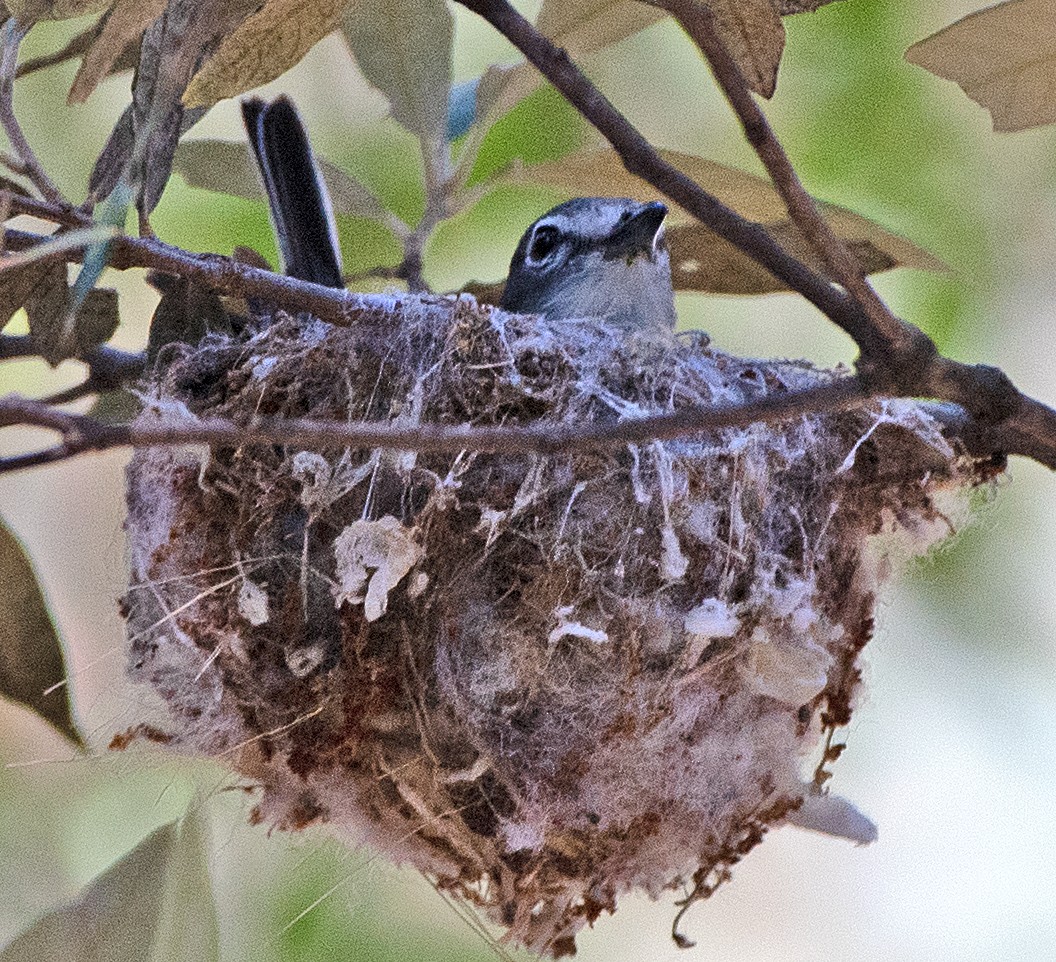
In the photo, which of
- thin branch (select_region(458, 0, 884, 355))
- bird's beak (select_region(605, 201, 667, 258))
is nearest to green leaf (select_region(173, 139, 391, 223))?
bird's beak (select_region(605, 201, 667, 258))

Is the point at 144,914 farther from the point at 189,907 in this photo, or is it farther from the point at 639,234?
the point at 639,234

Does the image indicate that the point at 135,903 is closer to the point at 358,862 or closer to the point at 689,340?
the point at 358,862

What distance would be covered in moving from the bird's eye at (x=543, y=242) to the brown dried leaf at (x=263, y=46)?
95 cm

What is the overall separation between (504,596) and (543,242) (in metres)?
0.86

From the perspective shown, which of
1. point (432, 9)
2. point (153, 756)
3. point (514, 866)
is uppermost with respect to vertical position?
point (432, 9)

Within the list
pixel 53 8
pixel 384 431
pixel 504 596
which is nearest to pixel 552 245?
pixel 504 596

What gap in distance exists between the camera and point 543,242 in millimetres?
2236

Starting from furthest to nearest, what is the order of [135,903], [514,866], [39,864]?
[39,864] → [135,903] → [514,866]

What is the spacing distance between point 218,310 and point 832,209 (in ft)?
2.73

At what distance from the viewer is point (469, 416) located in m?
1.59

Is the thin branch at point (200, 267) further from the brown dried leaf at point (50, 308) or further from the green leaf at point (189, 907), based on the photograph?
the green leaf at point (189, 907)

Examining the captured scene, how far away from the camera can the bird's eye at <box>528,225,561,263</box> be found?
2209mm

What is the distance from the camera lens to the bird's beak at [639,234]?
189 centimetres

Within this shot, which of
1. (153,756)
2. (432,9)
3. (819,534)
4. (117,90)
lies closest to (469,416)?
(819,534)
